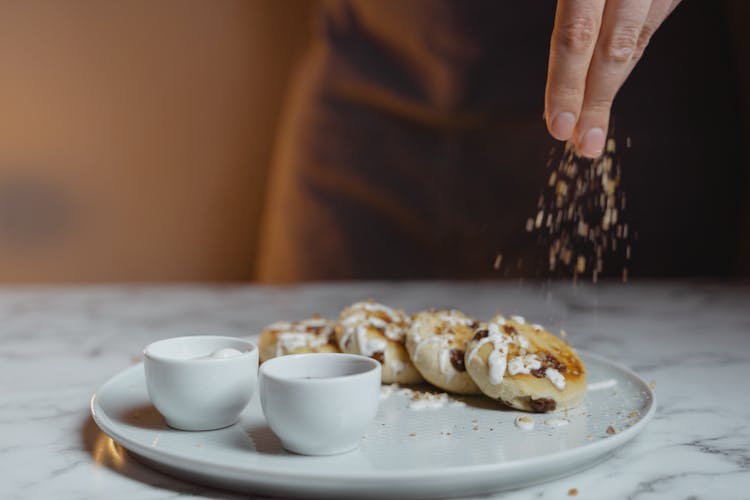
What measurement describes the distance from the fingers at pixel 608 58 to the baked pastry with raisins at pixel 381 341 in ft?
→ 1.28

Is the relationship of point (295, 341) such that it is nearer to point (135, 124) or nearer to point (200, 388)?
point (200, 388)

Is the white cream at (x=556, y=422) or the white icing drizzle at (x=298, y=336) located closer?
the white cream at (x=556, y=422)

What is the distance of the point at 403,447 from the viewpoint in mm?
838

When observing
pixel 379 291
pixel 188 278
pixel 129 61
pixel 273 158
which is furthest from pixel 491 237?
pixel 129 61

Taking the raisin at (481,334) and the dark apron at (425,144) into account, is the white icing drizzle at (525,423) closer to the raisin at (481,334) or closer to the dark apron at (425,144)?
the raisin at (481,334)

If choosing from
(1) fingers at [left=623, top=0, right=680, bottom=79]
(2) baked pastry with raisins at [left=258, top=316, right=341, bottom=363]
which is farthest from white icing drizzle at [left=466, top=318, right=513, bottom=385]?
(1) fingers at [left=623, top=0, right=680, bottom=79]

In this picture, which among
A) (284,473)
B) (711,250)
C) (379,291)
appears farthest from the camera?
(711,250)

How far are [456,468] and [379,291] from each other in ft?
4.56

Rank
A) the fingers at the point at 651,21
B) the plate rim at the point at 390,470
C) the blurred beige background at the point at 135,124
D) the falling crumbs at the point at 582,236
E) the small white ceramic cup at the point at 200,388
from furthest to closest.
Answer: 1. the blurred beige background at the point at 135,124
2. the falling crumbs at the point at 582,236
3. the fingers at the point at 651,21
4. the small white ceramic cup at the point at 200,388
5. the plate rim at the point at 390,470

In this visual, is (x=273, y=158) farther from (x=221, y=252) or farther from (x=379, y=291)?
(x=379, y=291)

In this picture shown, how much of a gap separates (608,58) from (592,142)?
136 millimetres

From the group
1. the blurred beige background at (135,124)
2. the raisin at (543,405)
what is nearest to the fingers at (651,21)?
the raisin at (543,405)

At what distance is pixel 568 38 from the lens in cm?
113

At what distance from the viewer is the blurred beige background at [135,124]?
343 centimetres
